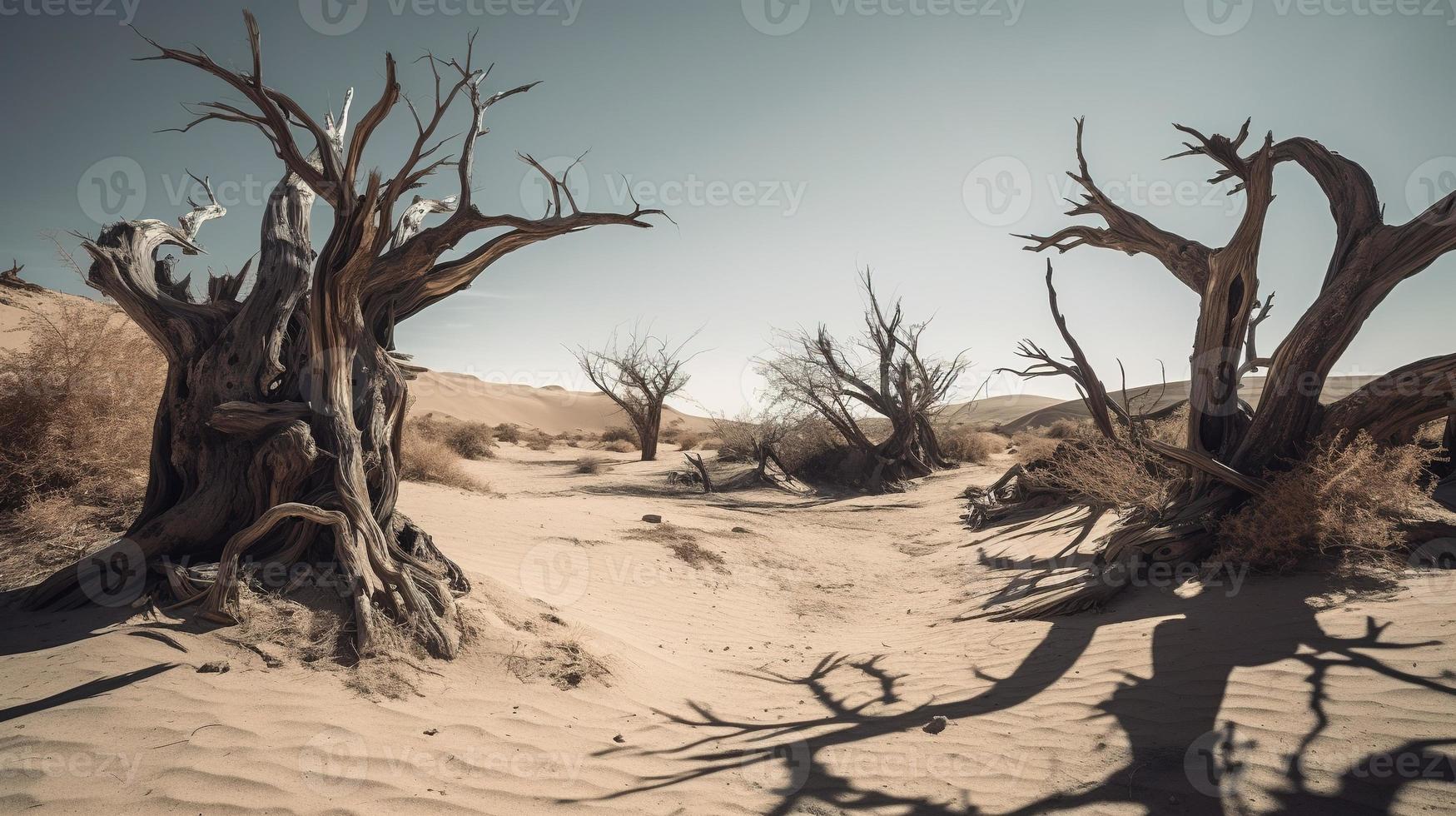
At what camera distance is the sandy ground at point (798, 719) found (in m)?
2.45

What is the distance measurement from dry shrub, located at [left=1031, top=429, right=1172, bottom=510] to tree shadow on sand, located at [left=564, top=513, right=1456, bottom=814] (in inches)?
71.4

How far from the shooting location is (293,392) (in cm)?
409

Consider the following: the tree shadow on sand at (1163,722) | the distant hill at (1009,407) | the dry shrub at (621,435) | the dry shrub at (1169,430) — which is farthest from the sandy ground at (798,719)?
the distant hill at (1009,407)

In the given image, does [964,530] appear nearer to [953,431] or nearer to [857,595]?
[857,595]

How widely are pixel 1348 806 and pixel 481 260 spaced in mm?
5340

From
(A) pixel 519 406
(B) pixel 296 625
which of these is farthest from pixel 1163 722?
(A) pixel 519 406

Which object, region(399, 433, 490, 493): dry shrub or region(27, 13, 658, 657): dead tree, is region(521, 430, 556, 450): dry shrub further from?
region(27, 13, 658, 657): dead tree

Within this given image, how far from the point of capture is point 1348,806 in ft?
7.57

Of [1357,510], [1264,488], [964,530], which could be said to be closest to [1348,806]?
[1357,510]

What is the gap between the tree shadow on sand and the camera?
249cm

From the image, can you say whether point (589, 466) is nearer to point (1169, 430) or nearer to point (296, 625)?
point (1169, 430)

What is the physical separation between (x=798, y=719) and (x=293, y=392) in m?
3.71

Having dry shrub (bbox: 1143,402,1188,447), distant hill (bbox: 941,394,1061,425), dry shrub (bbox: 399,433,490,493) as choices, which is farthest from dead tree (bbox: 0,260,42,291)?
distant hill (bbox: 941,394,1061,425)

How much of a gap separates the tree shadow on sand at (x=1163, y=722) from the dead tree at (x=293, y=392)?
205 cm
